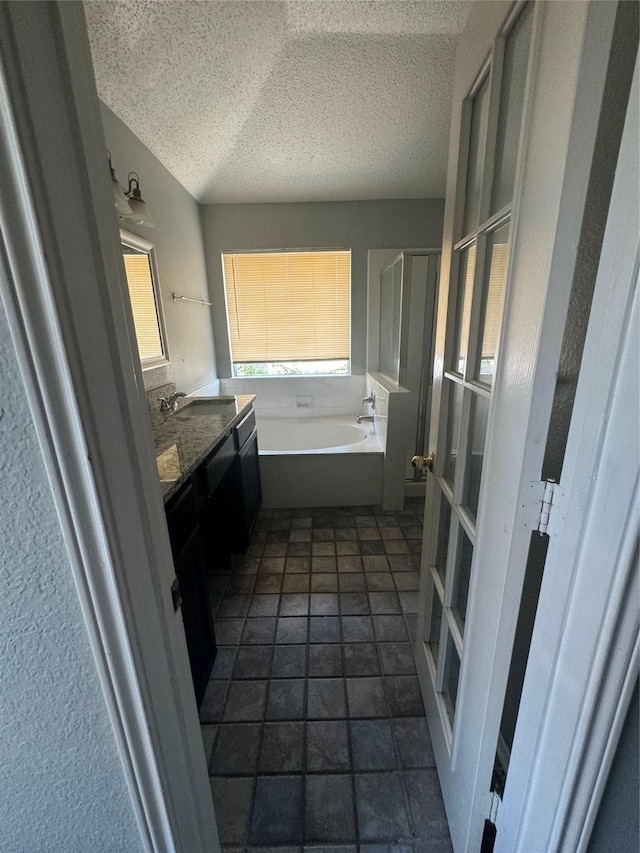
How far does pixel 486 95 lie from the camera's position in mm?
806

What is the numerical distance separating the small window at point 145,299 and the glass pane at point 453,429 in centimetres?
169

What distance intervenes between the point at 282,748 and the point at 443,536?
97cm

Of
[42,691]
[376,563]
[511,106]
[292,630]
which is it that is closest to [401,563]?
[376,563]

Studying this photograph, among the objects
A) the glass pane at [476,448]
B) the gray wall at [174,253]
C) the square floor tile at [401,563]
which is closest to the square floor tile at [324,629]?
the square floor tile at [401,563]

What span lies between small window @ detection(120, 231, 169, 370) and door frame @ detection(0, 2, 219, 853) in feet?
5.39

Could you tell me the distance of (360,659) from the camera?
1.56 metres

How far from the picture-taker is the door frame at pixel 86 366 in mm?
372

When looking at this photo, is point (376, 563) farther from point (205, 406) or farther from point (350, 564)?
point (205, 406)

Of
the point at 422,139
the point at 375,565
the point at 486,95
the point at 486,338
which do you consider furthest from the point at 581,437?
the point at 422,139

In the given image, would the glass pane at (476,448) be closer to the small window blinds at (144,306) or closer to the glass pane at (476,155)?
the glass pane at (476,155)

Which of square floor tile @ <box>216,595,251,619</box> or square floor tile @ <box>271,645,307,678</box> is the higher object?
square floor tile @ <box>271,645,307,678</box>

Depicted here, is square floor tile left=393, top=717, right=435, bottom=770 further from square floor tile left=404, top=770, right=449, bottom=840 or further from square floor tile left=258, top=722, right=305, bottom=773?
square floor tile left=258, top=722, right=305, bottom=773

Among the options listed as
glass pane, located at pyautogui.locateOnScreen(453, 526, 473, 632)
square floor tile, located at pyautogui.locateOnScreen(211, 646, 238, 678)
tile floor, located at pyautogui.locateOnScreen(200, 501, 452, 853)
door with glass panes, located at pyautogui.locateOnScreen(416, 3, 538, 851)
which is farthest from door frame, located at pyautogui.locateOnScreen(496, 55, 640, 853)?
square floor tile, located at pyautogui.locateOnScreen(211, 646, 238, 678)

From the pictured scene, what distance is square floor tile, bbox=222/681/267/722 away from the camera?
53.2 inches
